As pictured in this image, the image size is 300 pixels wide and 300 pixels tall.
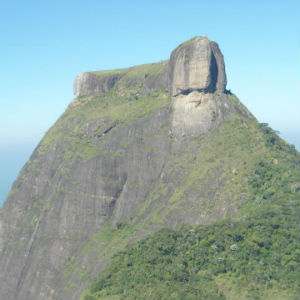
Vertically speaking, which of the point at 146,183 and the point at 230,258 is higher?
the point at 146,183

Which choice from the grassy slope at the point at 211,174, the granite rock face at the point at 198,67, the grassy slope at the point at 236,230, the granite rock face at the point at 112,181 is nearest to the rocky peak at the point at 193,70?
the granite rock face at the point at 198,67

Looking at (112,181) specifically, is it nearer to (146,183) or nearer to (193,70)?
(146,183)

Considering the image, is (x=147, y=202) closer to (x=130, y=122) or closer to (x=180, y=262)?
(x=130, y=122)

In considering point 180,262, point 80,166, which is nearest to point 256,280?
point 180,262

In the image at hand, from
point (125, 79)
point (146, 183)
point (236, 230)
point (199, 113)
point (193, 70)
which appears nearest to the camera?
point (236, 230)

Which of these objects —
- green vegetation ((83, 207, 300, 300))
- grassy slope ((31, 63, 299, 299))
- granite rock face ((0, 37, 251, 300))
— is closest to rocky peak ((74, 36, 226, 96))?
granite rock face ((0, 37, 251, 300))

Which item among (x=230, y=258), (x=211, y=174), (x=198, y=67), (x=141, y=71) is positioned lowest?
(x=230, y=258)

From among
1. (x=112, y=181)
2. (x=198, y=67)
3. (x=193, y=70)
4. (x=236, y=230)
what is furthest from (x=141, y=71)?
(x=236, y=230)
